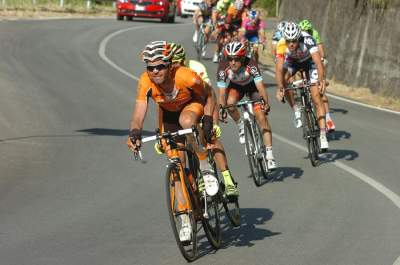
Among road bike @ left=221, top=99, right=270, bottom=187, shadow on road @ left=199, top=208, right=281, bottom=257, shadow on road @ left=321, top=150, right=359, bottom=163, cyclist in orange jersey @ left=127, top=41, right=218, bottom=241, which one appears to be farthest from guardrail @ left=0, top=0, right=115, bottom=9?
cyclist in orange jersey @ left=127, top=41, right=218, bottom=241

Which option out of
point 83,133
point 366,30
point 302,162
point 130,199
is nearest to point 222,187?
Answer: point 130,199

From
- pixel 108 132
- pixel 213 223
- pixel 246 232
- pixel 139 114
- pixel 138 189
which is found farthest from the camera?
pixel 108 132

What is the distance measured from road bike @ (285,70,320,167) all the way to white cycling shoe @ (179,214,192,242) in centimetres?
594

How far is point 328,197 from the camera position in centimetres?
1166

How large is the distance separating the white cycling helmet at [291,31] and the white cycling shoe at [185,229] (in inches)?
244

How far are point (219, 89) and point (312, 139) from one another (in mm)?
2165

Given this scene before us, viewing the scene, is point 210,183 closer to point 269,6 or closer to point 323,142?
point 323,142

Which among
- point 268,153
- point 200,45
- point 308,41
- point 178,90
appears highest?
point 178,90

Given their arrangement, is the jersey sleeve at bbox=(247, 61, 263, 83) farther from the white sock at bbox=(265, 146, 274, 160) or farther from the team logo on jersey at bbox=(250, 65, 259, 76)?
the white sock at bbox=(265, 146, 274, 160)

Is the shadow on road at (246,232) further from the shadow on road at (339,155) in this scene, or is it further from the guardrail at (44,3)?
the guardrail at (44,3)

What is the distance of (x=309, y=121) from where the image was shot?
1439 cm

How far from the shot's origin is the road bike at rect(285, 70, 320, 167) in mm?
14148

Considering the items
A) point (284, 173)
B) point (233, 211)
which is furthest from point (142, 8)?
point (233, 211)

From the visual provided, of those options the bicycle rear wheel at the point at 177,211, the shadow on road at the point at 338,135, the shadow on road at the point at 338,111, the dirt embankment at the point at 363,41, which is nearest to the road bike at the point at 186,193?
the bicycle rear wheel at the point at 177,211
